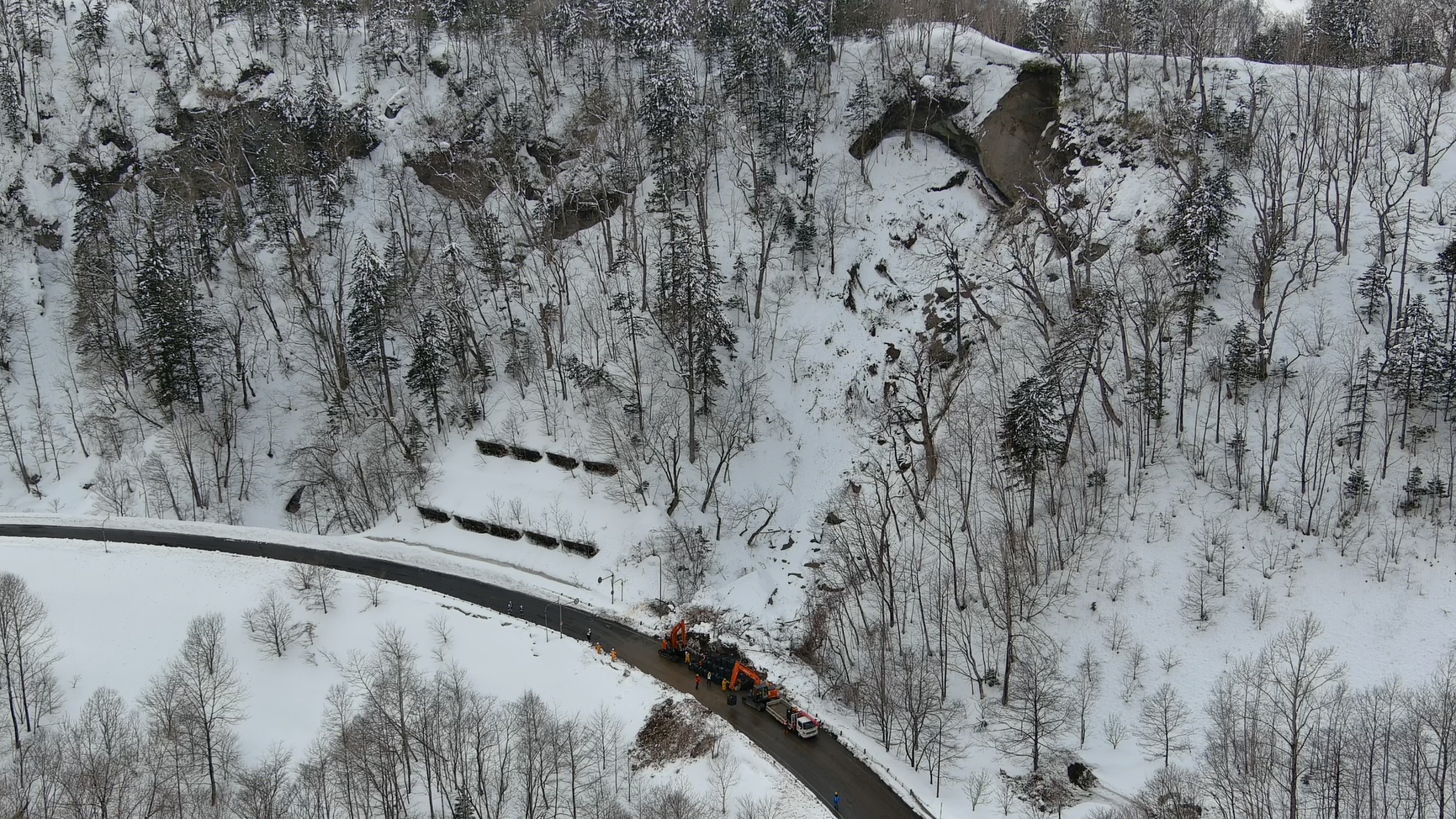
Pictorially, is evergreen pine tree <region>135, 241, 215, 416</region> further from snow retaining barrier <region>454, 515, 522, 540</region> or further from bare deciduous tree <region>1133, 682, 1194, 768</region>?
bare deciduous tree <region>1133, 682, 1194, 768</region>

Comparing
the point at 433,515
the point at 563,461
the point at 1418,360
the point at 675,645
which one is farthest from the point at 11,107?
the point at 1418,360

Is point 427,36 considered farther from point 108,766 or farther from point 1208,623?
point 1208,623

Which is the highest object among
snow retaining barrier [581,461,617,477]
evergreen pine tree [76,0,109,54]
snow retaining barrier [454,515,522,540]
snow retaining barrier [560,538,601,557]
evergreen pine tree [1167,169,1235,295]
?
evergreen pine tree [76,0,109,54]

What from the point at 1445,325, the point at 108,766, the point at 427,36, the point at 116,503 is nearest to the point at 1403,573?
the point at 1445,325

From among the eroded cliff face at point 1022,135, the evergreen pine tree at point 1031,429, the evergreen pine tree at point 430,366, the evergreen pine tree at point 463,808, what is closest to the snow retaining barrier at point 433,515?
the evergreen pine tree at point 430,366

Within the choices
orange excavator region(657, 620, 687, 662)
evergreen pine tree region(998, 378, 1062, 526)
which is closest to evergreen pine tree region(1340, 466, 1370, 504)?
evergreen pine tree region(998, 378, 1062, 526)

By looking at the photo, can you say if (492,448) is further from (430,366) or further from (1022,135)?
(1022,135)
